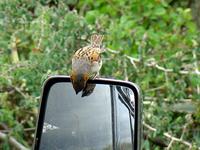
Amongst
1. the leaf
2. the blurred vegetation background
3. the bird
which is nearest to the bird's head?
the bird

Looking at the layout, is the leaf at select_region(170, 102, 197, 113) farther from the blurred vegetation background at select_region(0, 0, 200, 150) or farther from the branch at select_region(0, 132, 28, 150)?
the branch at select_region(0, 132, 28, 150)

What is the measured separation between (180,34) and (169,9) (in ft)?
1.40

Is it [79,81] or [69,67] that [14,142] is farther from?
[79,81]

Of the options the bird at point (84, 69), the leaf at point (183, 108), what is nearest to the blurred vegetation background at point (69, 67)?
the leaf at point (183, 108)

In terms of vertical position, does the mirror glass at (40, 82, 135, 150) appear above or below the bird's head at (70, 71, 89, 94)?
below

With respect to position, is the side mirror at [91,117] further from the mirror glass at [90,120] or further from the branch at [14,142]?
the branch at [14,142]

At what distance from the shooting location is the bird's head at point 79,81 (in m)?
2.05

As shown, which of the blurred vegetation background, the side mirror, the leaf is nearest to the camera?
the side mirror

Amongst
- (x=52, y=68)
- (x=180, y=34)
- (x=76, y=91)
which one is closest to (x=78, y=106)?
(x=76, y=91)

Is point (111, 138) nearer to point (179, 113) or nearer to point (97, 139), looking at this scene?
point (97, 139)

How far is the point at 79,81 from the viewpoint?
2.06 metres

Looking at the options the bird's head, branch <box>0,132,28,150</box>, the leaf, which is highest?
the bird's head

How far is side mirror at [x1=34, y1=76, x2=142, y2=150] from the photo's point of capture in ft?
6.70

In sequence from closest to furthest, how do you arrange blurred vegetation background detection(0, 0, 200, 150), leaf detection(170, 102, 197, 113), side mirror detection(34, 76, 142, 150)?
1. side mirror detection(34, 76, 142, 150)
2. blurred vegetation background detection(0, 0, 200, 150)
3. leaf detection(170, 102, 197, 113)
